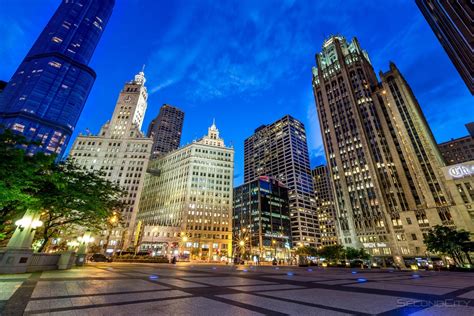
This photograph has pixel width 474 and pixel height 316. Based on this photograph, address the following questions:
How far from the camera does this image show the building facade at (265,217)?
142000 mm

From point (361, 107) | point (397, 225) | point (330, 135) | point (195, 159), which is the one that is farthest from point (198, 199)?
point (361, 107)

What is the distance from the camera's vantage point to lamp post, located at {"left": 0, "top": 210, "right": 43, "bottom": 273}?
15.3 meters

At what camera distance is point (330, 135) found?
374 ft

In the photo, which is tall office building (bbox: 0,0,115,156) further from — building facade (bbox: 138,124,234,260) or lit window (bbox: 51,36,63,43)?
building facade (bbox: 138,124,234,260)

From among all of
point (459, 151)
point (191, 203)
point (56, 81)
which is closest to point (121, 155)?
point (191, 203)

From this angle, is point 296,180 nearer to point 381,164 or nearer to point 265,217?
point 265,217

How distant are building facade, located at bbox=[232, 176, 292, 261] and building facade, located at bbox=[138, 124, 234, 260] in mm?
36770

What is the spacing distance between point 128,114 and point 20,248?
132 metres

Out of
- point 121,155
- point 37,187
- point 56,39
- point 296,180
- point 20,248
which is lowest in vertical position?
point 20,248

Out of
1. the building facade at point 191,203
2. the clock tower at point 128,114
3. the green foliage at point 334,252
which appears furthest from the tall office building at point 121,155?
the green foliage at point 334,252

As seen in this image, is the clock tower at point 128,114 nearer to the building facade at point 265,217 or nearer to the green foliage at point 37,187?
the building facade at point 265,217

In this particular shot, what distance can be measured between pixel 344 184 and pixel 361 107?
40.7 meters

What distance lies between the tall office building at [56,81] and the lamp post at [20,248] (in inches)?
4547

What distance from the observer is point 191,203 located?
108 m
